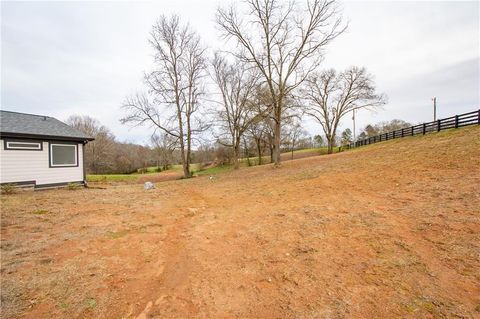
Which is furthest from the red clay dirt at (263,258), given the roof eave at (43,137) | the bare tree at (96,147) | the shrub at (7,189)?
the bare tree at (96,147)

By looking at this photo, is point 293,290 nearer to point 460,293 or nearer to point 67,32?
point 460,293

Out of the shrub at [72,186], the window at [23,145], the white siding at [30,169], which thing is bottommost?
the shrub at [72,186]

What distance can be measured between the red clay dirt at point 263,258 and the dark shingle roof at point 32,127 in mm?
4700

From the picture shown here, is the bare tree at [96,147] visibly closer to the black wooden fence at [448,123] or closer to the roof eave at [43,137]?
the roof eave at [43,137]

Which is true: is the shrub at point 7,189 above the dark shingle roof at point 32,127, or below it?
below

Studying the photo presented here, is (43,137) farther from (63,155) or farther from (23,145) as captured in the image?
(63,155)

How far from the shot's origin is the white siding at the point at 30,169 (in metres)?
9.14

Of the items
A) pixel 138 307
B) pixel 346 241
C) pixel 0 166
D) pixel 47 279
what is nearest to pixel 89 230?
pixel 47 279

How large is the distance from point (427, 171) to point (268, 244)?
6.35 metres

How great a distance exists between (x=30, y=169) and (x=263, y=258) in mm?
11861

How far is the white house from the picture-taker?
9.26m

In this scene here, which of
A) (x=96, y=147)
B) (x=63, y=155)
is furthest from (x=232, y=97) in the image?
(x=96, y=147)

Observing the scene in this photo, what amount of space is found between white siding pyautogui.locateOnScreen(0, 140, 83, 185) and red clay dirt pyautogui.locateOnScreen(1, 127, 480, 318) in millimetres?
4024

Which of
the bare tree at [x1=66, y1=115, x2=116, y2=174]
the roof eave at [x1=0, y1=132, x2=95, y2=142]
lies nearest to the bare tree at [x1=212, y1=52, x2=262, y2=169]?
the roof eave at [x1=0, y1=132, x2=95, y2=142]
